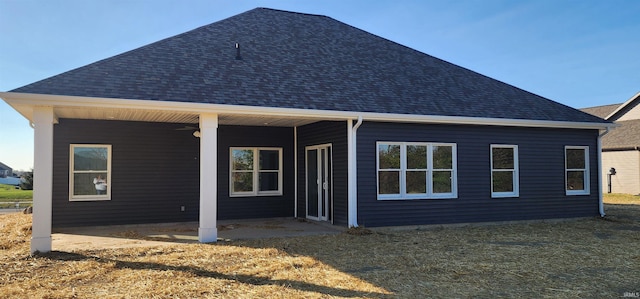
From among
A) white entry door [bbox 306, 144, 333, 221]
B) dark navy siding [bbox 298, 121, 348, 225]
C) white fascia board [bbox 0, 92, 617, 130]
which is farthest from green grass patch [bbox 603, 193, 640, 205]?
dark navy siding [bbox 298, 121, 348, 225]

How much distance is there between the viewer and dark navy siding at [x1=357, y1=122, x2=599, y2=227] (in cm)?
Answer: 1126

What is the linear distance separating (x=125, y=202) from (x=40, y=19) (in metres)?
5.72

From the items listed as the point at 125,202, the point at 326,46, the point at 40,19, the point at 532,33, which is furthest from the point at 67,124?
the point at 532,33

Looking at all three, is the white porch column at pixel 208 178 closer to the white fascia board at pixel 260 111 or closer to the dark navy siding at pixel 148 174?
the white fascia board at pixel 260 111

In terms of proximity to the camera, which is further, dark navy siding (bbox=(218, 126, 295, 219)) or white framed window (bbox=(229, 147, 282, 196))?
white framed window (bbox=(229, 147, 282, 196))

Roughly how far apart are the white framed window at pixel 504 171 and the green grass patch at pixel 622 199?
1030cm

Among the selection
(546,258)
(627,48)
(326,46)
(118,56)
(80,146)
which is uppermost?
(627,48)

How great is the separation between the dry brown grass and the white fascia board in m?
2.55

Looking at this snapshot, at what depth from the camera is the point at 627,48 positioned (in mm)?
24531

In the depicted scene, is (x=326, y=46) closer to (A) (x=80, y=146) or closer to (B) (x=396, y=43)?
(B) (x=396, y=43)

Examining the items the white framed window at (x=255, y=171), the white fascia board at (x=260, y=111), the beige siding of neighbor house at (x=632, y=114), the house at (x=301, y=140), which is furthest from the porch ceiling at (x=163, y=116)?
the beige siding of neighbor house at (x=632, y=114)

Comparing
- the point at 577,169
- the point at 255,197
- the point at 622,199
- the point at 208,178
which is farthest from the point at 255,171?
the point at 622,199

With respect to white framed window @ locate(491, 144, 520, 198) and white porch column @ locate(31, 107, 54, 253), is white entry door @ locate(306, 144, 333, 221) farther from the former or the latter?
white porch column @ locate(31, 107, 54, 253)

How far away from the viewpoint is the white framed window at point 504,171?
12.6 meters
